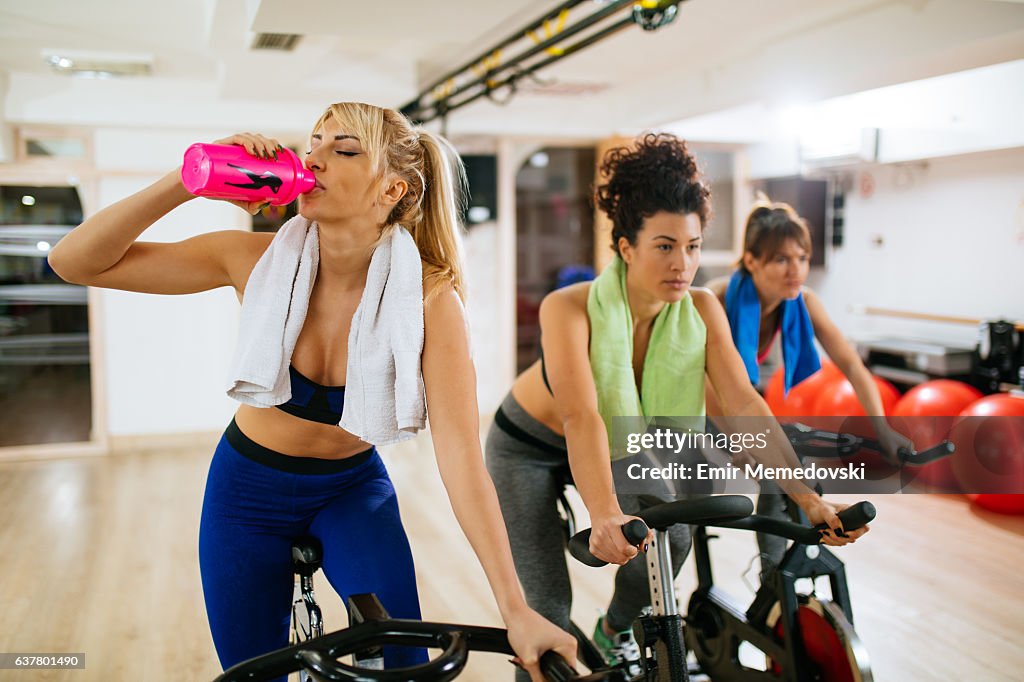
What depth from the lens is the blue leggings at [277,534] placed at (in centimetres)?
139

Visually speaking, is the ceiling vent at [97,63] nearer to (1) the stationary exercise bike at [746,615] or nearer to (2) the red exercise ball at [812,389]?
(1) the stationary exercise bike at [746,615]

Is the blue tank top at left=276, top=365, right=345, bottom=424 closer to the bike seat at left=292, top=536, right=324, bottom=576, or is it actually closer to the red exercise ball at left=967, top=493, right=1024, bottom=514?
the bike seat at left=292, top=536, right=324, bottom=576

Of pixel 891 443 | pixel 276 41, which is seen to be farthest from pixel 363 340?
pixel 276 41

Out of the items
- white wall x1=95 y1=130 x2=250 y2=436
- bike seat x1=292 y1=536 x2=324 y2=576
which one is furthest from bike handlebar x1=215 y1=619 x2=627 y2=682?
white wall x1=95 y1=130 x2=250 y2=436

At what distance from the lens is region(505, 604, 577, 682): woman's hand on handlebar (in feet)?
3.37

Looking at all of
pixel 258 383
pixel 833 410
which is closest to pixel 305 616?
pixel 258 383

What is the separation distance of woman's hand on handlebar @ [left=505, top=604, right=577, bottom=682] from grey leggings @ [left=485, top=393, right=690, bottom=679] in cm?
79

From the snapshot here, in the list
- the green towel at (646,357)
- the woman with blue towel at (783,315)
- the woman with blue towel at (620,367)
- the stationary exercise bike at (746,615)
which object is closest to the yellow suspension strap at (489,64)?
the woman with blue towel at (783,315)

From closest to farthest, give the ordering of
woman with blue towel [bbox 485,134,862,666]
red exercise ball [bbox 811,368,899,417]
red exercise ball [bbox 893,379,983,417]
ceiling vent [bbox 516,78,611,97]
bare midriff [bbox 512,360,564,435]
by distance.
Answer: woman with blue towel [bbox 485,134,862,666]
bare midriff [bbox 512,360,564,435]
red exercise ball [bbox 893,379,983,417]
red exercise ball [bbox 811,368,899,417]
ceiling vent [bbox 516,78,611,97]

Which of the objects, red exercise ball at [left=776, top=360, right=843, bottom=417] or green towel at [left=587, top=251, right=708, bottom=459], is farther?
red exercise ball at [left=776, top=360, right=843, bottom=417]

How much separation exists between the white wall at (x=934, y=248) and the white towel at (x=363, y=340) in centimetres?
134

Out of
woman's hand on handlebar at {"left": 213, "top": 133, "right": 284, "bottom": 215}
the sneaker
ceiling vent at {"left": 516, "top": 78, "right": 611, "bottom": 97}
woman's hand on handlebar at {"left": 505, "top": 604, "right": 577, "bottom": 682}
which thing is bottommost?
the sneaker

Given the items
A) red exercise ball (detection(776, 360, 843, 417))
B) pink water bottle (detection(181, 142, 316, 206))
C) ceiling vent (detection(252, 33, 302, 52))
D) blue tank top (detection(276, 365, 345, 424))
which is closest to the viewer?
pink water bottle (detection(181, 142, 316, 206))

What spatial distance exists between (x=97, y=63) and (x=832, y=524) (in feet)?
6.03
